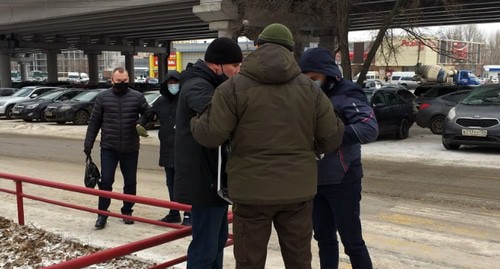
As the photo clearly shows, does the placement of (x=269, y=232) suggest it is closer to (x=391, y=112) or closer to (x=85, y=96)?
(x=391, y=112)

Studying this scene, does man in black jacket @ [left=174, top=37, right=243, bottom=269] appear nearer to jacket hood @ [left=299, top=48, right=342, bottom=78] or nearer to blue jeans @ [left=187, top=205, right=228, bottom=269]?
blue jeans @ [left=187, top=205, right=228, bottom=269]

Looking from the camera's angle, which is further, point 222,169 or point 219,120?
point 222,169

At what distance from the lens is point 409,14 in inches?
714

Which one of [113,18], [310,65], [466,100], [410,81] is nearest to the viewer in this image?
[310,65]

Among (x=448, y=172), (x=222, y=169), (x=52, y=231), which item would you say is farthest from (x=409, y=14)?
(x=222, y=169)

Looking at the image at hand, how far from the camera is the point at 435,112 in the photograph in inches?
623

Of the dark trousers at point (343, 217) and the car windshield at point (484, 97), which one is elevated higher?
the car windshield at point (484, 97)

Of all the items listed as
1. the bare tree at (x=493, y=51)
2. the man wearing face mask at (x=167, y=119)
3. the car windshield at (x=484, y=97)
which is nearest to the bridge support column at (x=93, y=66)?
the car windshield at (x=484, y=97)

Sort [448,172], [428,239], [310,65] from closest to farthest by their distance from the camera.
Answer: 1. [310,65]
2. [428,239]
3. [448,172]

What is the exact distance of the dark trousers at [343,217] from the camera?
11.1 feet

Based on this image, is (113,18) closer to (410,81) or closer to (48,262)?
(48,262)

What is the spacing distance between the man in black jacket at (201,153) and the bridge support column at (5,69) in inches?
2023

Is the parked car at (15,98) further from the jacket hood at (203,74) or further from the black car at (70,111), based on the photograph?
the jacket hood at (203,74)

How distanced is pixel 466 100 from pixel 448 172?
4024 millimetres
